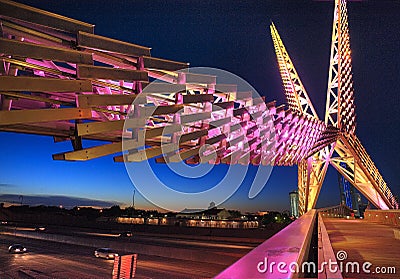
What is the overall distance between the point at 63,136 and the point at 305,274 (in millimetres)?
3070

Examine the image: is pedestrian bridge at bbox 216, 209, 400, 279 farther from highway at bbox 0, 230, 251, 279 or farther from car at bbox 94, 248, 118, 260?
car at bbox 94, 248, 118, 260

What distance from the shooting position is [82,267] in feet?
64.6

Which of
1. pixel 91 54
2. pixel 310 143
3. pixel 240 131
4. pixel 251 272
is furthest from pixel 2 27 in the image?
pixel 310 143

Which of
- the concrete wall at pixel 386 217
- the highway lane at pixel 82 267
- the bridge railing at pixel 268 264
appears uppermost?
the bridge railing at pixel 268 264

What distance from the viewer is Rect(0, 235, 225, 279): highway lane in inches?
678

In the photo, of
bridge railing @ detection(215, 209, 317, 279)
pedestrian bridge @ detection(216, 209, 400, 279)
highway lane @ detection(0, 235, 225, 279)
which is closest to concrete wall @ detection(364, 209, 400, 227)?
pedestrian bridge @ detection(216, 209, 400, 279)

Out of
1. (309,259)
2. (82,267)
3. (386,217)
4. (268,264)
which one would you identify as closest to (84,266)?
(82,267)

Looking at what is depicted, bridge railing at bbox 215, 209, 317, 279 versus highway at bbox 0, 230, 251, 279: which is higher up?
bridge railing at bbox 215, 209, 317, 279

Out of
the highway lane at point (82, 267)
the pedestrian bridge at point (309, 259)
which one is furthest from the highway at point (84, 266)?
the pedestrian bridge at point (309, 259)

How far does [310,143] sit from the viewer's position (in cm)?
1575

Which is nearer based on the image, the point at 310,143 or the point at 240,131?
the point at 240,131

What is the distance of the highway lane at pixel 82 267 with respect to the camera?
17219mm

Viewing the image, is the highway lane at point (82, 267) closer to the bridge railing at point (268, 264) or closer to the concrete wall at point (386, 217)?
the concrete wall at point (386, 217)

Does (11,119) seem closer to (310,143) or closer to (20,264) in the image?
(310,143)
